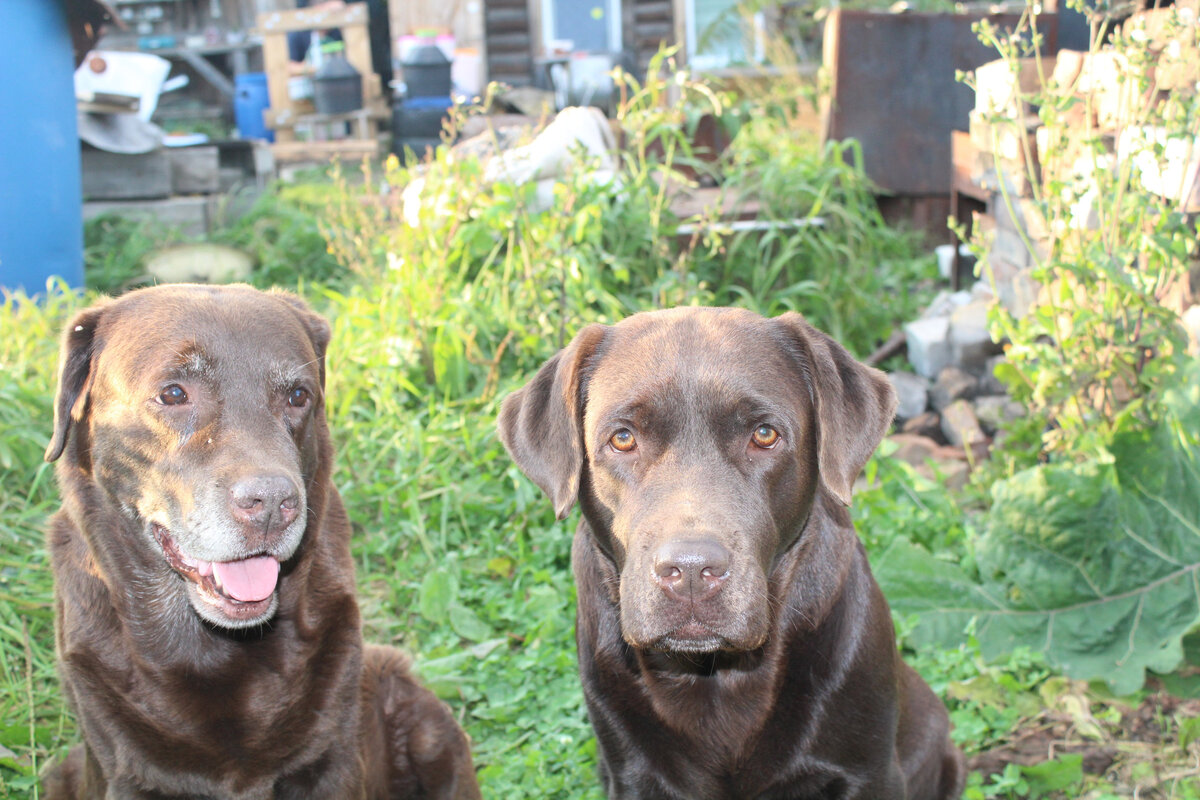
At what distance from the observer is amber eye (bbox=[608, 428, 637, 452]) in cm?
253

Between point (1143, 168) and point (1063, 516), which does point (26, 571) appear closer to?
point (1063, 516)

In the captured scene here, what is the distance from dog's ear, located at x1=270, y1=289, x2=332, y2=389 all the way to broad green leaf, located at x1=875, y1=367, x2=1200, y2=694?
210cm

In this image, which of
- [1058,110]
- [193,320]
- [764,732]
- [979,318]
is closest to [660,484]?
[764,732]

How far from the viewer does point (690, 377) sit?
2.47m

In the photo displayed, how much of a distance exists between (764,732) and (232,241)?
757 cm

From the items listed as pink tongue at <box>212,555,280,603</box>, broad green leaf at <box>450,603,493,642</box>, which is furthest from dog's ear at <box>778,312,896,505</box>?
broad green leaf at <box>450,603,493,642</box>

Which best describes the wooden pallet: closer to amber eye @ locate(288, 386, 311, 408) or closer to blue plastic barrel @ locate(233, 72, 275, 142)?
blue plastic barrel @ locate(233, 72, 275, 142)

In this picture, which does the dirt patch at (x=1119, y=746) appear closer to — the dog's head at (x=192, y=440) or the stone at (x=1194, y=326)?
the stone at (x=1194, y=326)

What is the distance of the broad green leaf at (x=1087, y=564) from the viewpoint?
3654 millimetres

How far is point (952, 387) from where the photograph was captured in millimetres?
5801

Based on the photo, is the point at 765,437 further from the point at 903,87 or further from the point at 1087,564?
the point at 903,87

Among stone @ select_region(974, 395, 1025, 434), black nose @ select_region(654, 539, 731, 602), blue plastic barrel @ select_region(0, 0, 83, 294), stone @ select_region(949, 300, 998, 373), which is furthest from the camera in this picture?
blue plastic barrel @ select_region(0, 0, 83, 294)

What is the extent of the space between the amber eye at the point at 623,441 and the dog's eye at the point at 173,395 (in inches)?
40.3

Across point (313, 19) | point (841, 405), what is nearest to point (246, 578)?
point (841, 405)
